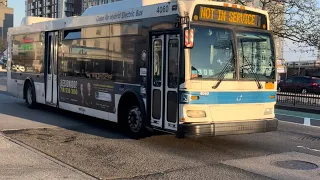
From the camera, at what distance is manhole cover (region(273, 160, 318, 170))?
7.27m

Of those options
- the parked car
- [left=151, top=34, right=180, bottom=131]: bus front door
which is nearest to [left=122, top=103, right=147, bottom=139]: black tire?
Result: [left=151, top=34, right=180, bottom=131]: bus front door

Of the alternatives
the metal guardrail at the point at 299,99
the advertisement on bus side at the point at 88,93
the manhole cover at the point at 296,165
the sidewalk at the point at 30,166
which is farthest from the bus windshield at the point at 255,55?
the metal guardrail at the point at 299,99

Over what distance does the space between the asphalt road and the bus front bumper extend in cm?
47

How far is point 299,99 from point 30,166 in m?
16.3

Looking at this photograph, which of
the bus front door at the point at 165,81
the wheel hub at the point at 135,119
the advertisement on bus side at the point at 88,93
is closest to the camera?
the bus front door at the point at 165,81

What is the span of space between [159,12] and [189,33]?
4.27ft

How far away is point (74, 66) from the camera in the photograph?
11945mm

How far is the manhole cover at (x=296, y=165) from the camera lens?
7.27 metres

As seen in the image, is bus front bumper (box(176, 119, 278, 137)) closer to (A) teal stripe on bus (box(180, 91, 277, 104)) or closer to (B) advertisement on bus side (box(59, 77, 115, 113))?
(A) teal stripe on bus (box(180, 91, 277, 104))

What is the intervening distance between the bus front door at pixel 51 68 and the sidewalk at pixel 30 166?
5.19 metres

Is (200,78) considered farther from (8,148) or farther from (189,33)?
(8,148)

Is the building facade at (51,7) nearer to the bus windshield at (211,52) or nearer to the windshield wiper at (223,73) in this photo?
the bus windshield at (211,52)

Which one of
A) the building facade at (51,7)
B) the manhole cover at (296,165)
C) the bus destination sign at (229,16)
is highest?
the building facade at (51,7)

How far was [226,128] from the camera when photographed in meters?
8.09
